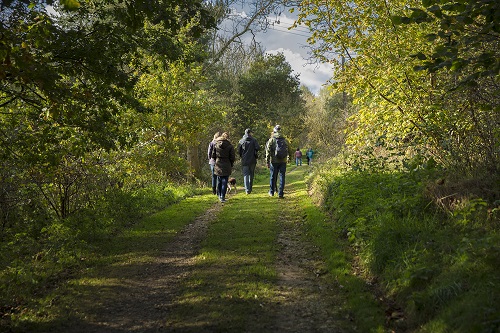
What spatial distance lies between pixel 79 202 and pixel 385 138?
23.2 feet

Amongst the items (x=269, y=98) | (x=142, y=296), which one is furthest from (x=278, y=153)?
(x=269, y=98)

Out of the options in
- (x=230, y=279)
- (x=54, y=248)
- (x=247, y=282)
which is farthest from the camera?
(x=54, y=248)

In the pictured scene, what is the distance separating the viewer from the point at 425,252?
5.13m

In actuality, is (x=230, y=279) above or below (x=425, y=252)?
below

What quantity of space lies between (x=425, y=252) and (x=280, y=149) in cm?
846

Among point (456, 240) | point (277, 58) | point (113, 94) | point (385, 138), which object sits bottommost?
point (456, 240)

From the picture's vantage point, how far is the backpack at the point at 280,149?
1337 centimetres

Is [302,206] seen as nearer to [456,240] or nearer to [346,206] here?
[346,206]

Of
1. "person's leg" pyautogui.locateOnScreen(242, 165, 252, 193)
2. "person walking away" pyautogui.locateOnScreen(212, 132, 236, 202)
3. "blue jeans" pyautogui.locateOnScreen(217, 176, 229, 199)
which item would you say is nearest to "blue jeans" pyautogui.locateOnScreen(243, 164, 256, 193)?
"person's leg" pyautogui.locateOnScreen(242, 165, 252, 193)

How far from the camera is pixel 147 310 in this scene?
4887 millimetres

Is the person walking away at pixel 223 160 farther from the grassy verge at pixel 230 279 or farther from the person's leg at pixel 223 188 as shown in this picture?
the grassy verge at pixel 230 279

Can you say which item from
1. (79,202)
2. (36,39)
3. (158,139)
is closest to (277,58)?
(158,139)

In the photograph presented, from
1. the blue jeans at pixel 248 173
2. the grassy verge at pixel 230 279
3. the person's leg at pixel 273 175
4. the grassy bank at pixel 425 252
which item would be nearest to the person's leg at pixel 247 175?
the blue jeans at pixel 248 173

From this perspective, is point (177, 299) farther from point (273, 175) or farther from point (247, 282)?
point (273, 175)
